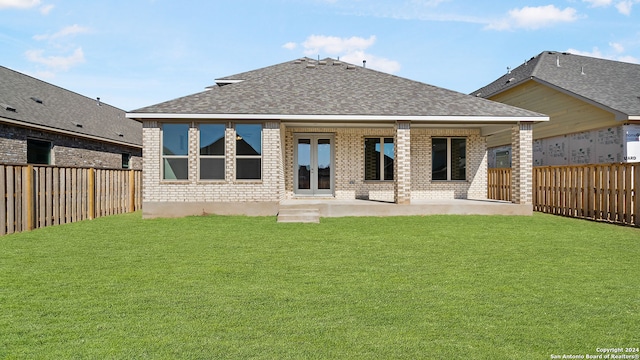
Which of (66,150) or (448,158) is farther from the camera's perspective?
(66,150)

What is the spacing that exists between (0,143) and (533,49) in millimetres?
27285

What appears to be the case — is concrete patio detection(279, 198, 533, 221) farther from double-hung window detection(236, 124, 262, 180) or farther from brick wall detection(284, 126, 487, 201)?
brick wall detection(284, 126, 487, 201)

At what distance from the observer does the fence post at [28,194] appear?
1031 cm

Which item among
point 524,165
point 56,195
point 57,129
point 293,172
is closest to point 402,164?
point 524,165

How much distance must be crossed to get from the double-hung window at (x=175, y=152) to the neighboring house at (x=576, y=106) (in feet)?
52.6

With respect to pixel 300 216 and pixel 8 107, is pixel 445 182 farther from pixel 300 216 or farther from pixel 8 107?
pixel 8 107

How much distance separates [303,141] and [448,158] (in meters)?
6.13

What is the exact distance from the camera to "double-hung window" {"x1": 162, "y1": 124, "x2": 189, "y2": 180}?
13258mm

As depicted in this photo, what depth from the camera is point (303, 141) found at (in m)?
16.0

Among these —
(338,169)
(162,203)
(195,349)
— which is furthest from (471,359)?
(338,169)

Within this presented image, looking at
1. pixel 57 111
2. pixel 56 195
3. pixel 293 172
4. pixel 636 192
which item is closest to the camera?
pixel 636 192

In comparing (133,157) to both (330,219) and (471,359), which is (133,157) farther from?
(471,359)

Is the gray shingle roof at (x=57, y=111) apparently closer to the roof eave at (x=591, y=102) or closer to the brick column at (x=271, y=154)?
the brick column at (x=271, y=154)

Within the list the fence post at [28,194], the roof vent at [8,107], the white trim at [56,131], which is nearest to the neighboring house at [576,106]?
the fence post at [28,194]
